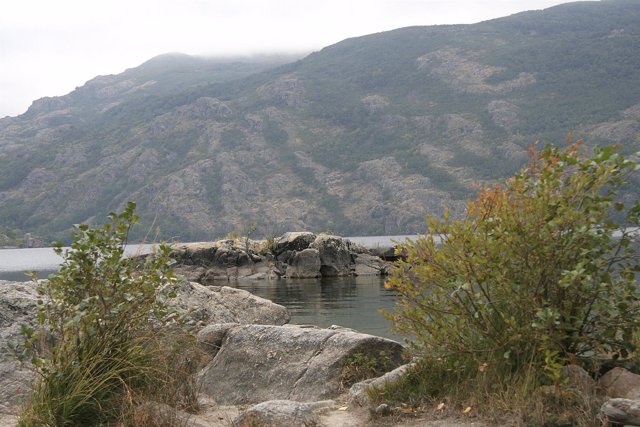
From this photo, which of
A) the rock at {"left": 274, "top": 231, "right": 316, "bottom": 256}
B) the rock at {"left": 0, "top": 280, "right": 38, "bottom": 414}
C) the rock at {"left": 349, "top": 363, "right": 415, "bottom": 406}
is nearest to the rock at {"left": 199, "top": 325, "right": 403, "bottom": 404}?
the rock at {"left": 349, "top": 363, "right": 415, "bottom": 406}

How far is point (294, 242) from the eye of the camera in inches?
2154

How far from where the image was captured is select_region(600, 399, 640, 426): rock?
579 cm

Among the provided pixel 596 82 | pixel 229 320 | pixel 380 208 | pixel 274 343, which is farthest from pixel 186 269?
pixel 596 82

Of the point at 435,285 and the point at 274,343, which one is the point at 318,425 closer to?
the point at 435,285

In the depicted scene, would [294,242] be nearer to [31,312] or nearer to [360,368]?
[360,368]

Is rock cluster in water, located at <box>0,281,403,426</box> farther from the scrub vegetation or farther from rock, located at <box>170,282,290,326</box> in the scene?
rock, located at <box>170,282,290,326</box>

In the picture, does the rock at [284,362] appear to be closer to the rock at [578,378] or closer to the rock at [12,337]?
the rock at [12,337]

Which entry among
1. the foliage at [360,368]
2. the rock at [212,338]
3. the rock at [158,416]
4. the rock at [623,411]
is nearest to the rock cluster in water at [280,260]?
the rock at [212,338]

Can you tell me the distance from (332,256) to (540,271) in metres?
45.4

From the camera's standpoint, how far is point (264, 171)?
186875 mm

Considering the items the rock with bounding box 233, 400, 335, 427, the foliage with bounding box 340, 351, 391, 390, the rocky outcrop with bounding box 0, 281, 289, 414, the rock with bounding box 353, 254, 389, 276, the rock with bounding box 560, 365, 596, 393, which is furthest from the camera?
the rock with bounding box 353, 254, 389, 276

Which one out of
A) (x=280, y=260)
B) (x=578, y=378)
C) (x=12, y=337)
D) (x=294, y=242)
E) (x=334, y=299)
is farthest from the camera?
(x=294, y=242)

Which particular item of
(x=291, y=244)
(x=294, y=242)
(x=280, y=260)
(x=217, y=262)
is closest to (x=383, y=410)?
(x=217, y=262)

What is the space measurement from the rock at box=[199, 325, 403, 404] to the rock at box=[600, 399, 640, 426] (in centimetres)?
401
